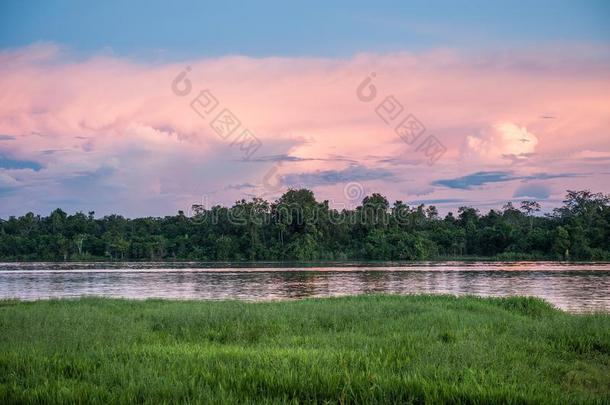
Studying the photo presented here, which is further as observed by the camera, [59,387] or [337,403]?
[59,387]

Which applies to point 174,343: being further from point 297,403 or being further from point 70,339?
point 297,403

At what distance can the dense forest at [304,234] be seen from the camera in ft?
350

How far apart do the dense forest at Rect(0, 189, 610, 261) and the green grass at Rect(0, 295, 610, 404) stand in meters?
88.5

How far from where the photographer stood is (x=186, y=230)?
126 metres

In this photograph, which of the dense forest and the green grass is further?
the dense forest

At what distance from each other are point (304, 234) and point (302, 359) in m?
101

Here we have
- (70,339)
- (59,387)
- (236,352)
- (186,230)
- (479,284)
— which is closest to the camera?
(59,387)

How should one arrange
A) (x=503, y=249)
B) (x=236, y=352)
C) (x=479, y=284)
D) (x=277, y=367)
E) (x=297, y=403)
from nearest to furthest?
(x=297, y=403) < (x=277, y=367) < (x=236, y=352) < (x=479, y=284) < (x=503, y=249)

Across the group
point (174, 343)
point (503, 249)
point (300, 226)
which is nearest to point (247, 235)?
point (300, 226)

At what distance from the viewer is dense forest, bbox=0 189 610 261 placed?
106625mm

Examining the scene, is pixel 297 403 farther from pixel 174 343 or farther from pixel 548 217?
pixel 548 217

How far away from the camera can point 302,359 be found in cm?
1075

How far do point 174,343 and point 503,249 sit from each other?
102 meters

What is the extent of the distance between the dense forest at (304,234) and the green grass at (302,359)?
88.5 metres
